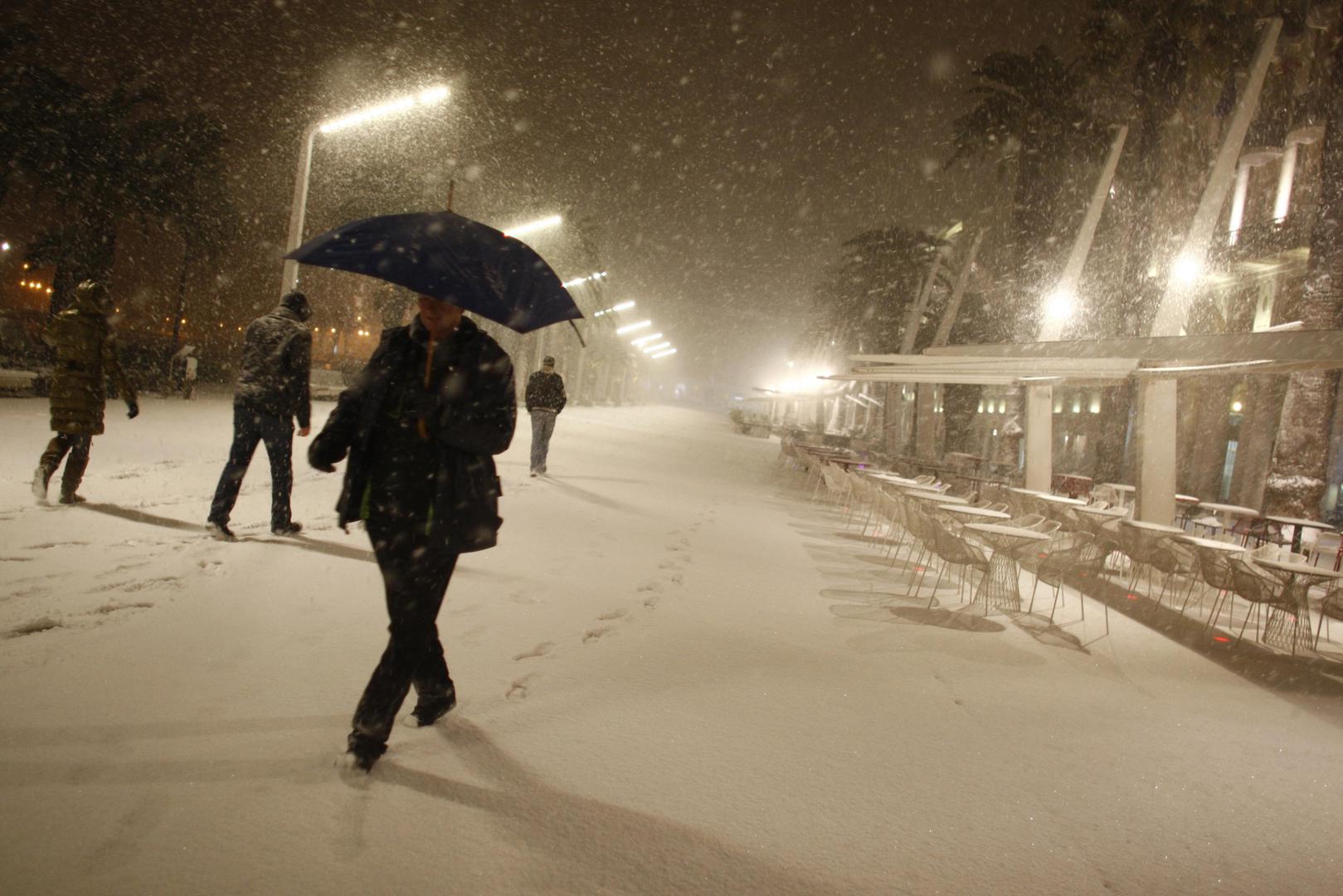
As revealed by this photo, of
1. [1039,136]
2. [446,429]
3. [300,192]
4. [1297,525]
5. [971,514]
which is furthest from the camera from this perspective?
[1039,136]

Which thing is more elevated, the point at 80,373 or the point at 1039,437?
the point at 1039,437

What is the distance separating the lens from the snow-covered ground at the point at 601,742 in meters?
2.57

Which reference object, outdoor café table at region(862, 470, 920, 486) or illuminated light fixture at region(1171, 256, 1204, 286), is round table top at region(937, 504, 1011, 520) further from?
illuminated light fixture at region(1171, 256, 1204, 286)

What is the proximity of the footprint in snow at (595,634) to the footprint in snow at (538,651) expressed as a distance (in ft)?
0.81

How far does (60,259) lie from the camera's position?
23438 mm

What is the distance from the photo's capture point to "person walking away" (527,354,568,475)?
12.7 metres

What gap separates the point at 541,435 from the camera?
12875 millimetres

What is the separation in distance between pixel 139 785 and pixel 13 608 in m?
2.25

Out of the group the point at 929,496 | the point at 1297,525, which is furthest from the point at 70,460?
the point at 1297,525

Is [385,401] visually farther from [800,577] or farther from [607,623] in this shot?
[800,577]

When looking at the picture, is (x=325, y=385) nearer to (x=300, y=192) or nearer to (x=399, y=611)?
(x=300, y=192)

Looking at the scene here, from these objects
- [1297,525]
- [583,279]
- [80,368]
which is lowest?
[1297,525]

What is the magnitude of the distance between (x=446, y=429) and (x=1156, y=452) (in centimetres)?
1031

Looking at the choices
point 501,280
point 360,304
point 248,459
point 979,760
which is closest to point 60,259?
point 360,304
